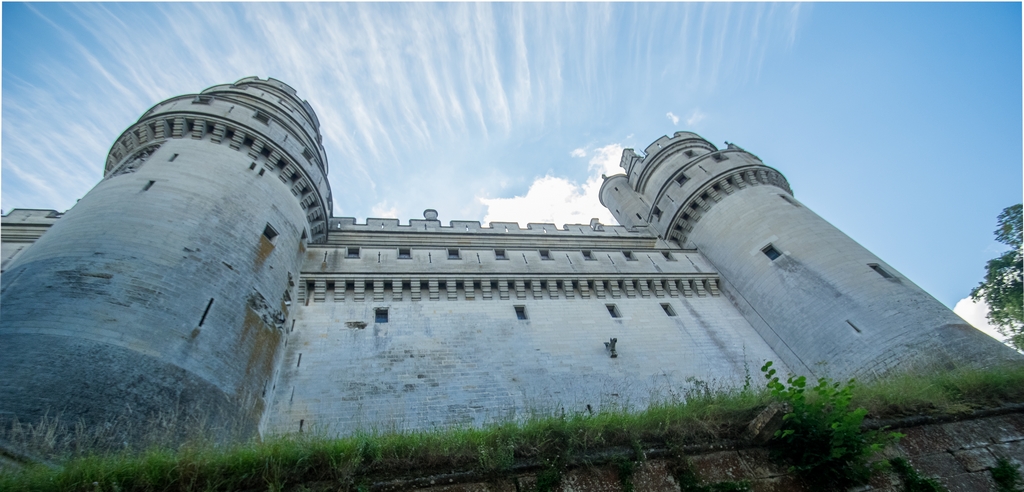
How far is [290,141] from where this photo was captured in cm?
1628

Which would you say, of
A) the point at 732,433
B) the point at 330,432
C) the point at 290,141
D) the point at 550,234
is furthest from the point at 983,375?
the point at 290,141

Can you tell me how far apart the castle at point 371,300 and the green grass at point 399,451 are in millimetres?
1041

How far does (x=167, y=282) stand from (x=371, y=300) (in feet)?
18.0

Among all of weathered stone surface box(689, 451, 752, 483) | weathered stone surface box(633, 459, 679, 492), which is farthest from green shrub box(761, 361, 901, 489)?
weathered stone surface box(633, 459, 679, 492)

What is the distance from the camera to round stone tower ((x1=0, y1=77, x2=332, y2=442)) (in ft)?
24.4

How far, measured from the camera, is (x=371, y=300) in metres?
14.0

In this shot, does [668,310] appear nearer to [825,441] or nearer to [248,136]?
[825,441]

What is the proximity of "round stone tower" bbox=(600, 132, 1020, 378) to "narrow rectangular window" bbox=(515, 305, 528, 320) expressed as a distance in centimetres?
802

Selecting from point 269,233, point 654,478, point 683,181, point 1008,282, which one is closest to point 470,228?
point 269,233

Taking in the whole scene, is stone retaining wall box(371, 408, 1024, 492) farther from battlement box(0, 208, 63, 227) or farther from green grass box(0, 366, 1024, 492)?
battlement box(0, 208, 63, 227)

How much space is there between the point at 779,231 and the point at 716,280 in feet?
9.40

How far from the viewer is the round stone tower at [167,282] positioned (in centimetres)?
744

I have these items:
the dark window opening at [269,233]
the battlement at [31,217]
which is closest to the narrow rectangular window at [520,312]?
the dark window opening at [269,233]

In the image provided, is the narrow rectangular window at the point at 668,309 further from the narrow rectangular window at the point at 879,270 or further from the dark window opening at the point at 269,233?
the dark window opening at the point at 269,233
